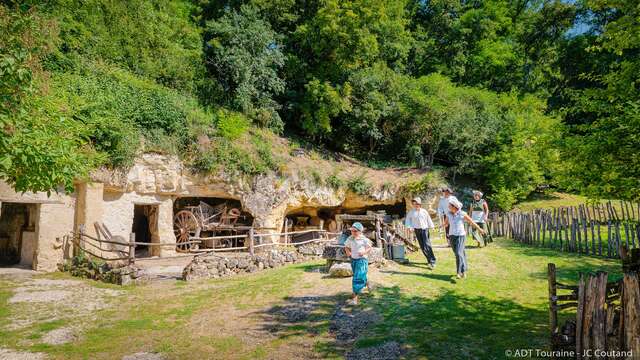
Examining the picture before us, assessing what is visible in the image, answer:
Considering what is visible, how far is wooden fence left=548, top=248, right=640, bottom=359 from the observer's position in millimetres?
3891

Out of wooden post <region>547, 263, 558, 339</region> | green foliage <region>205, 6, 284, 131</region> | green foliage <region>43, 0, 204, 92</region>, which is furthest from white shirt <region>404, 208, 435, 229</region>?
green foliage <region>43, 0, 204, 92</region>

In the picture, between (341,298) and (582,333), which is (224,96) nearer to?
(341,298)

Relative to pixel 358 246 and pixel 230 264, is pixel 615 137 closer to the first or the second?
pixel 358 246

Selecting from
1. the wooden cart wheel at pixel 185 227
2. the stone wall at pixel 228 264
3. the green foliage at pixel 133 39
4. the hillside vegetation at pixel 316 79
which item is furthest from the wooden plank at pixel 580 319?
the green foliage at pixel 133 39

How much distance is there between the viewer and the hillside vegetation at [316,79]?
1586 cm

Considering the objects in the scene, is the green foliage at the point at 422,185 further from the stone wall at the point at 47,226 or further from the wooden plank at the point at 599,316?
the wooden plank at the point at 599,316

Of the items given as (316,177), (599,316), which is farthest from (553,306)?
(316,177)

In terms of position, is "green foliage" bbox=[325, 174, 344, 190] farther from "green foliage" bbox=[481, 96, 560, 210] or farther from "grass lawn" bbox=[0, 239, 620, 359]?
"grass lawn" bbox=[0, 239, 620, 359]

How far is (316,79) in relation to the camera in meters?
22.6

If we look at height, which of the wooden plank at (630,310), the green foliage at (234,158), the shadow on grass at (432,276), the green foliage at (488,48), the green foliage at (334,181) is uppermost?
the green foliage at (488,48)

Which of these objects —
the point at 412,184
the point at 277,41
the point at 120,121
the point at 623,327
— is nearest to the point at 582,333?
the point at 623,327

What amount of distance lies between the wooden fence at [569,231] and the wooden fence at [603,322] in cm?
675

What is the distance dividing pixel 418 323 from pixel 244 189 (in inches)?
512

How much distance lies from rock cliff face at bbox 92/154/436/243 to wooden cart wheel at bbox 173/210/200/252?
Result: 1.36 metres
